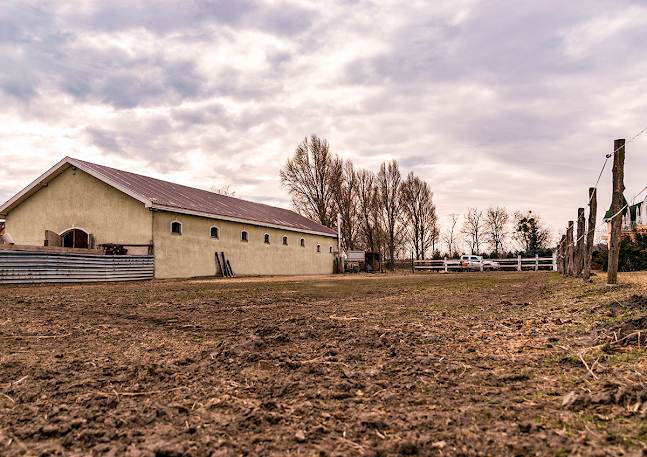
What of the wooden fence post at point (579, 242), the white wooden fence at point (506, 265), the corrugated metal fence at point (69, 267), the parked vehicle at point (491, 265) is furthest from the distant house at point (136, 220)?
the parked vehicle at point (491, 265)

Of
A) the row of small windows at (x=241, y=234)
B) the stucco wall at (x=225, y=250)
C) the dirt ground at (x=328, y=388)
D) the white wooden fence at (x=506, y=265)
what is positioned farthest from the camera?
the white wooden fence at (x=506, y=265)

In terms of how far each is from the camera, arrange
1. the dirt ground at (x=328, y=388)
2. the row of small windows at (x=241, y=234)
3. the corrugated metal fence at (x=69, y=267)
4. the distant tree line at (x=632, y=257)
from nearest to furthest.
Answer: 1. the dirt ground at (x=328, y=388)
2. the corrugated metal fence at (x=69, y=267)
3. the row of small windows at (x=241, y=234)
4. the distant tree line at (x=632, y=257)

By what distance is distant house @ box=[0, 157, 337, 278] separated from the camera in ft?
56.7

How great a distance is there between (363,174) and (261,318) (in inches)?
1453

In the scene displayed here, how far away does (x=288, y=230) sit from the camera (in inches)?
1039

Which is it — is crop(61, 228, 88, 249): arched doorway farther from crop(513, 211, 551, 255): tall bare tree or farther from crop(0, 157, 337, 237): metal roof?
crop(513, 211, 551, 255): tall bare tree

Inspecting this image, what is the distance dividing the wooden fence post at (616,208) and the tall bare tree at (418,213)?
33.7m

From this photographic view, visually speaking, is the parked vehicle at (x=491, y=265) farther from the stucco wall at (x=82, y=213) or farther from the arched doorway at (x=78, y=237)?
the arched doorway at (x=78, y=237)

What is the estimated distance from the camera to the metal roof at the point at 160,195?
17.4 metres

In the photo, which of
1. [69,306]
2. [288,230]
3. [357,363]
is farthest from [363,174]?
[357,363]

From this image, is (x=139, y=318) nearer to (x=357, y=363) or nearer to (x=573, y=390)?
(x=357, y=363)

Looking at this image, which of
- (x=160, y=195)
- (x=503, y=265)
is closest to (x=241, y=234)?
(x=160, y=195)

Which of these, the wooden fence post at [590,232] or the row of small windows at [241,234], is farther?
the row of small windows at [241,234]

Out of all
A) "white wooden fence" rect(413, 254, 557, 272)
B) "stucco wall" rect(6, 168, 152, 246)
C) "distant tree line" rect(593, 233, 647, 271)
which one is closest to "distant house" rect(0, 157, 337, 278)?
"stucco wall" rect(6, 168, 152, 246)
